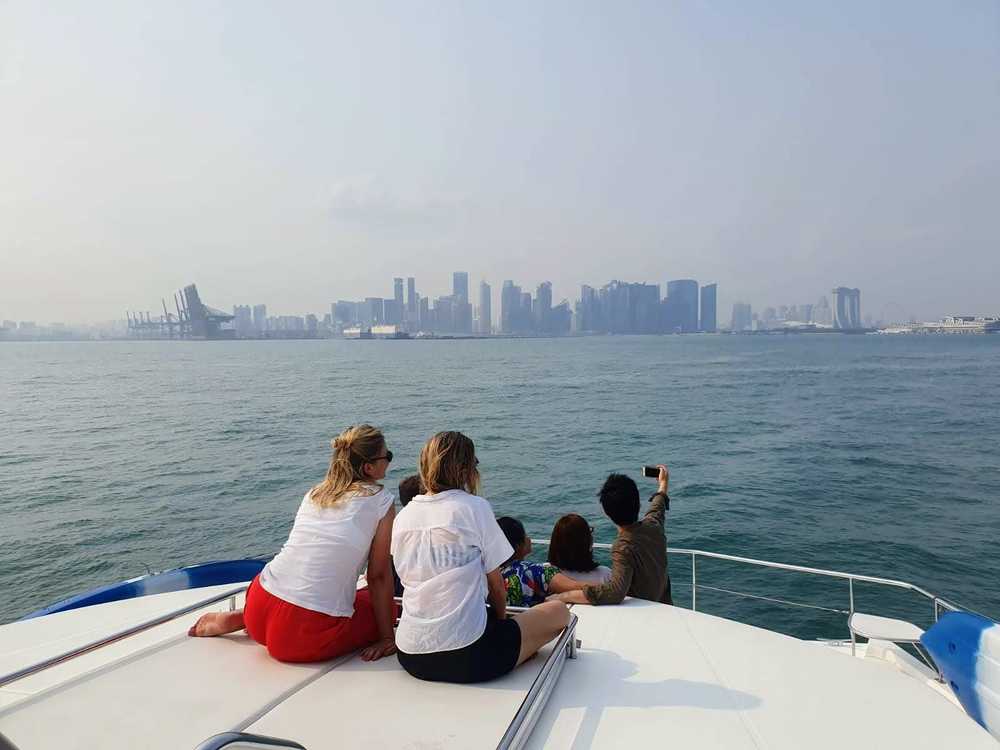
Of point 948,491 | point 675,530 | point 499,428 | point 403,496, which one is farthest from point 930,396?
point 403,496

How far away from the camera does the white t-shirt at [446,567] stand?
9.49ft

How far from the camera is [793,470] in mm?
20672

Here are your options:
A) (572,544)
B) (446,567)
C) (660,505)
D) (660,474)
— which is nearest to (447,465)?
(446,567)

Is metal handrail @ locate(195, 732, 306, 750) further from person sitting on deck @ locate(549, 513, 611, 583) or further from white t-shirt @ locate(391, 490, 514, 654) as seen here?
person sitting on deck @ locate(549, 513, 611, 583)

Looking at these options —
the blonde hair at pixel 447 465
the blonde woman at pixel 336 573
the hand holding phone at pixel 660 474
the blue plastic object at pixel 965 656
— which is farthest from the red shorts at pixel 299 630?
the blue plastic object at pixel 965 656

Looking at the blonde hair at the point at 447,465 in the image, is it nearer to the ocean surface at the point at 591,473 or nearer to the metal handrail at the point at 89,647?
the metal handrail at the point at 89,647

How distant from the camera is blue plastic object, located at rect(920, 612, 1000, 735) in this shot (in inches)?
140

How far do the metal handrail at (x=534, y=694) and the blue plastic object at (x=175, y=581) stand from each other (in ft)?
14.3

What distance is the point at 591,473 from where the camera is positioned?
20.8m

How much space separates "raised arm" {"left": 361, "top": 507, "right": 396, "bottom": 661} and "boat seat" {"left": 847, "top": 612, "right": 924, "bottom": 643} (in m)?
2.81

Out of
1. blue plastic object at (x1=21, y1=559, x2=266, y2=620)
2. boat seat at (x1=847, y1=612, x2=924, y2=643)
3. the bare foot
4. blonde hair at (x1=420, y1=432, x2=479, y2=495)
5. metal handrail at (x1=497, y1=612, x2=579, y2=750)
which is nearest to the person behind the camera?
metal handrail at (x1=497, y1=612, x2=579, y2=750)

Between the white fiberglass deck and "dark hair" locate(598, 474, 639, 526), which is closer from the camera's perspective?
the white fiberglass deck

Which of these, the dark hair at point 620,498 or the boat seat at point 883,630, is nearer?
Answer: the boat seat at point 883,630

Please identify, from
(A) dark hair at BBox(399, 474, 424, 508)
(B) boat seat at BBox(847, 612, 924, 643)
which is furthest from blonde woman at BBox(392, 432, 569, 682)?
(B) boat seat at BBox(847, 612, 924, 643)
